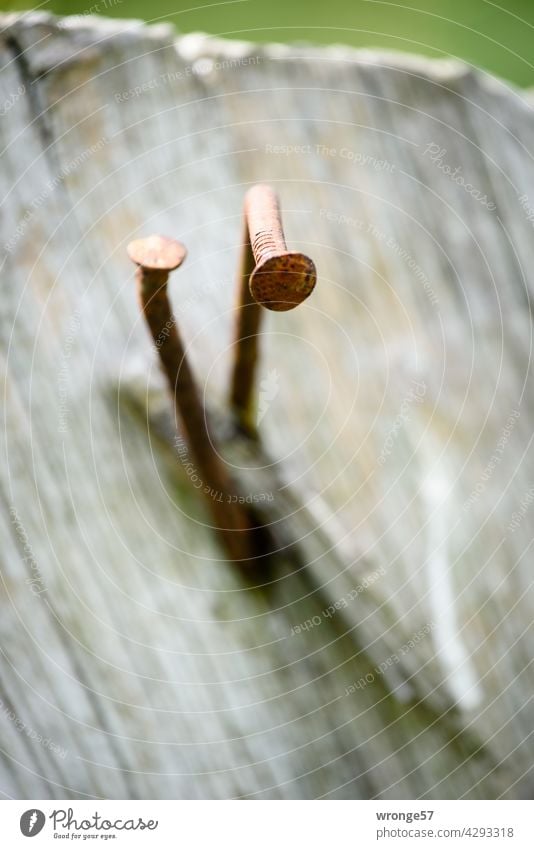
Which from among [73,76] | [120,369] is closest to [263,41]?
[73,76]

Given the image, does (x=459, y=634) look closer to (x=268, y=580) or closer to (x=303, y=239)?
(x=268, y=580)

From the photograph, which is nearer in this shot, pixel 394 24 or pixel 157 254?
pixel 157 254

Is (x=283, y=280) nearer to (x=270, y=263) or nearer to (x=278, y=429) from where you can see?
(x=270, y=263)

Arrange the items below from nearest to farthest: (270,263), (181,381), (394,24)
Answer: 1. (270,263)
2. (181,381)
3. (394,24)
